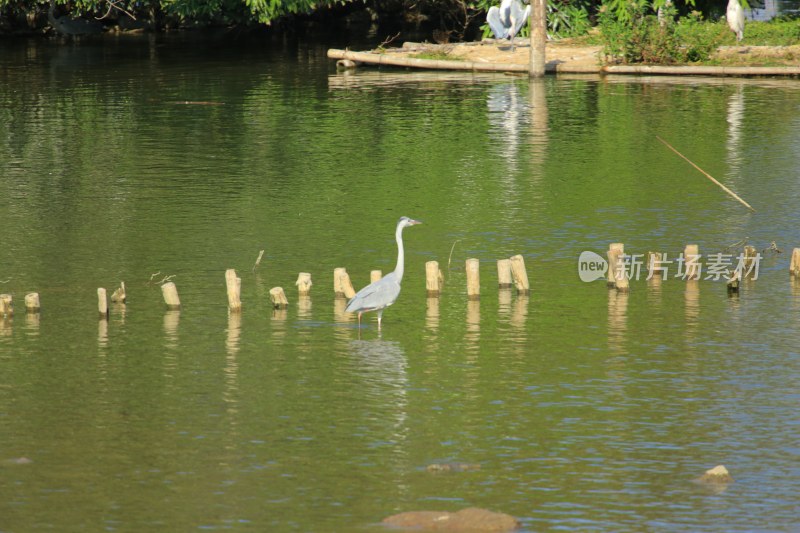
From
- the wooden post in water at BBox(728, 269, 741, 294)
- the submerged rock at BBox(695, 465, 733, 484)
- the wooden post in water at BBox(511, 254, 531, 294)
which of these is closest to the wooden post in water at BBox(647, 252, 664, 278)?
the wooden post in water at BBox(728, 269, 741, 294)

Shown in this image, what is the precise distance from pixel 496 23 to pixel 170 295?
29.2 meters

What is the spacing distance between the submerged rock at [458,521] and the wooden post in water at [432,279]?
21.1 feet

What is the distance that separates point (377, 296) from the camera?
588 inches

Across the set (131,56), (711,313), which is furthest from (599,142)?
(131,56)

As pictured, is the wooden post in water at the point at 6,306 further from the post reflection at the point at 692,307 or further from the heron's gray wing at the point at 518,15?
the heron's gray wing at the point at 518,15

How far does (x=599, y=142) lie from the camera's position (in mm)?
27750

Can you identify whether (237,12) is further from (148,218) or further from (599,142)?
(148,218)

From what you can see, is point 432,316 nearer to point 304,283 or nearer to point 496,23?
point 304,283

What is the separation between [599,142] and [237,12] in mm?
27685

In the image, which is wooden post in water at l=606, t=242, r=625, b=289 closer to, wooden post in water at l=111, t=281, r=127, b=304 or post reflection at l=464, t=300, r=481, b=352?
post reflection at l=464, t=300, r=481, b=352

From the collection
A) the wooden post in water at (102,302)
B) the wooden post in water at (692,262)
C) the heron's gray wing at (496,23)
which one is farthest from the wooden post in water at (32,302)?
the heron's gray wing at (496,23)

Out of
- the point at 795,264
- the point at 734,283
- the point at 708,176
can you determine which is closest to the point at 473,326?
the point at 734,283

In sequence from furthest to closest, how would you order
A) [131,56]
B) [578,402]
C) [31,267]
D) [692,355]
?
[131,56] → [31,267] → [692,355] → [578,402]

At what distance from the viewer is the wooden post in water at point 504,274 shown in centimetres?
1705
